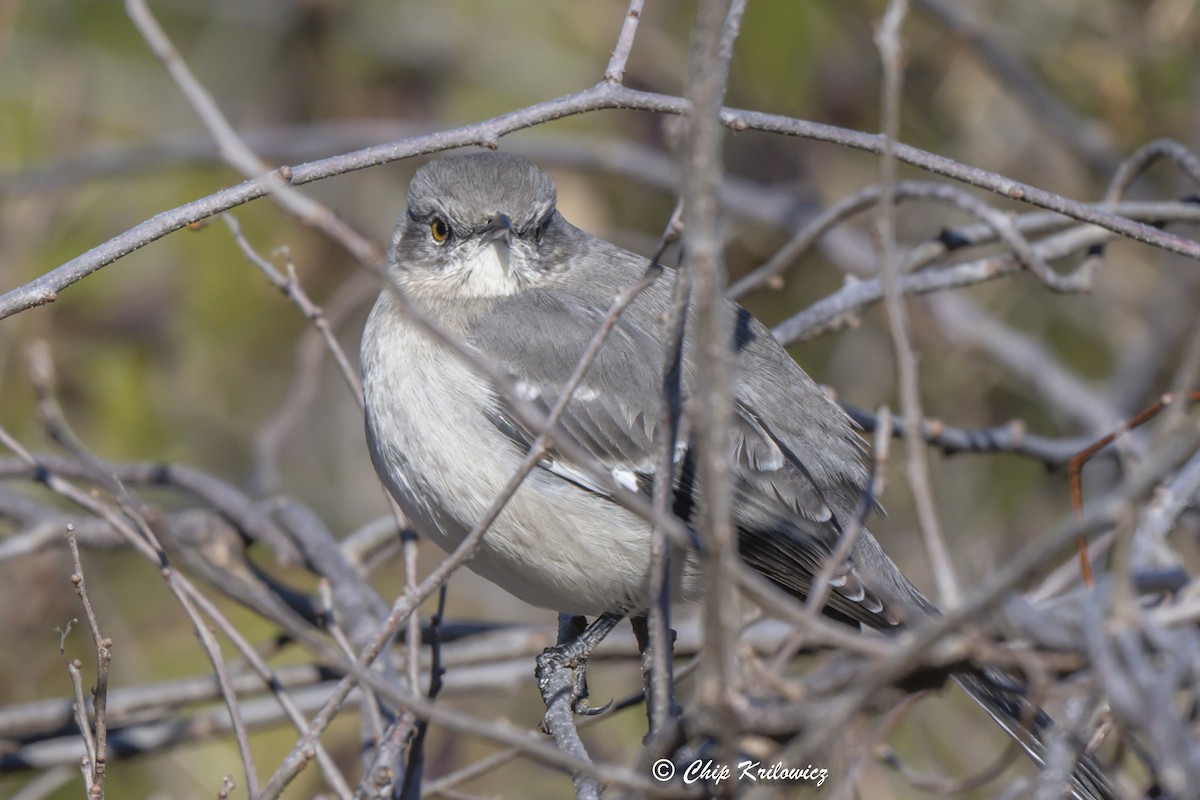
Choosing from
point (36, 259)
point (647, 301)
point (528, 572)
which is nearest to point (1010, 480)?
point (647, 301)

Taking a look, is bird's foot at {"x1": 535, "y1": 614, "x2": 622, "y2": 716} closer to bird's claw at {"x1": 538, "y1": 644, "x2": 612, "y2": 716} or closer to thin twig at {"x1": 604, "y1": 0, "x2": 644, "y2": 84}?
bird's claw at {"x1": 538, "y1": 644, "x2": 612, "y2": 716}

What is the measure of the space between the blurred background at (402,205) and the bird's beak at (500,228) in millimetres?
1156

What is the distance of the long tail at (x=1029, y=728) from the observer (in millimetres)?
3266

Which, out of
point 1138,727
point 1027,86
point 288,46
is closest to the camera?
point 1138,727

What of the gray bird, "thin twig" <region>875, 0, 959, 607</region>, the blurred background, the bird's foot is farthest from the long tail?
the blurred background

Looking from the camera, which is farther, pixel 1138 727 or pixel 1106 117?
pixel 1106 117

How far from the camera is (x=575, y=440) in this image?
A: 3.79 metres

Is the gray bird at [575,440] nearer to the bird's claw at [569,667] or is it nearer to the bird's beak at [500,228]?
the bird's beak at [500,228]

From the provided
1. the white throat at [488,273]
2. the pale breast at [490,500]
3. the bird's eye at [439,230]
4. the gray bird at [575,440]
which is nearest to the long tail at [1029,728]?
the gray bird at [575,440]

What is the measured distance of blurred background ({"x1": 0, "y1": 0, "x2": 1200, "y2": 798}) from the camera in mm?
5879

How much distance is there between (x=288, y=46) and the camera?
7816mm

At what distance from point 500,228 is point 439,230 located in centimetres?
30

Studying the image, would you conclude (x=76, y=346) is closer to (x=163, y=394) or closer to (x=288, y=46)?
(x=163, y=394)

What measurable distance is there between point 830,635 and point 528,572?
2036 millimetres
